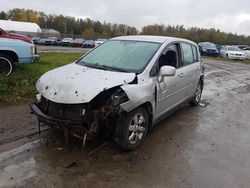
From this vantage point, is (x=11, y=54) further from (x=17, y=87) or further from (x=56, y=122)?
(x=56, y=122)

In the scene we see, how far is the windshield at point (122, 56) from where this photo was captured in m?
4.75

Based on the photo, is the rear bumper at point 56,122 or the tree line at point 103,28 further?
the tree line at point 103,28

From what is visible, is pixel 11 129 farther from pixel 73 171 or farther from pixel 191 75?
pixel 191 75

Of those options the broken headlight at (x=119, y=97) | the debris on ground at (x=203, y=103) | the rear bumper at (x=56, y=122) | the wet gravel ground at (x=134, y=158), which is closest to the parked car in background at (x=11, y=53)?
the wet gravel ground at (x=134, y=158)

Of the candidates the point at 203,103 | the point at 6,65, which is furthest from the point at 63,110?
the point at 6,65

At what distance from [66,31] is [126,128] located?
91660 mm

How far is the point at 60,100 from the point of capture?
382 centimetres

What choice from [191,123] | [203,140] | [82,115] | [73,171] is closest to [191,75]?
Answer: [191,123]

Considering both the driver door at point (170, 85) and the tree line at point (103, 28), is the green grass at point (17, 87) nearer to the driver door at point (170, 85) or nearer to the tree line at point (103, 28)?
the driver door at point (170, 85)

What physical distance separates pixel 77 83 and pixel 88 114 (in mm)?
492

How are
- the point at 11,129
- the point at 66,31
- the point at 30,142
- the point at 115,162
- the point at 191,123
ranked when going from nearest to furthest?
the point at 115,162, the point at 30,142, the point at 11,129, the point at 191,123, the point at 66,31

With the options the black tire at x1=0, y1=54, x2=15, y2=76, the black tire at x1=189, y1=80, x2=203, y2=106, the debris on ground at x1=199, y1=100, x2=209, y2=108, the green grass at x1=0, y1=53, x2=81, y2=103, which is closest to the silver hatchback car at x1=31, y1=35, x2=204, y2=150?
the black tire at x1=189, y1=80, x2=203, y2=106

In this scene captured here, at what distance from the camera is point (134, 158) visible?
4.13m

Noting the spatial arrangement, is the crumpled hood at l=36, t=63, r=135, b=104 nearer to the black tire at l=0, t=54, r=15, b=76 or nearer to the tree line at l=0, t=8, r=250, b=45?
the black tire at l=0, t=54, r=15, b=76
